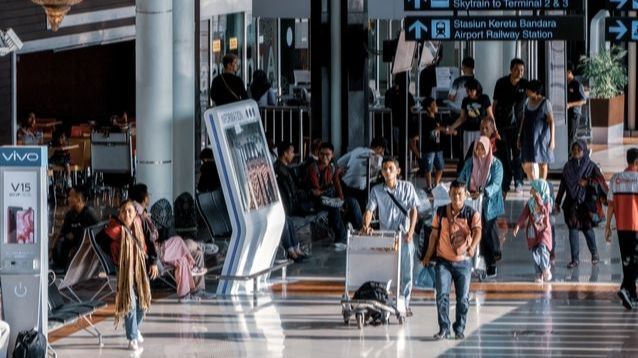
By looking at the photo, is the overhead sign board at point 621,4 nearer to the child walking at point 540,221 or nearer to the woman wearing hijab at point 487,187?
the woman wearing hijab at point 487,187

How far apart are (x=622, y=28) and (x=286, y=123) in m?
14.0

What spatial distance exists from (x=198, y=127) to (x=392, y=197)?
27.4 ft

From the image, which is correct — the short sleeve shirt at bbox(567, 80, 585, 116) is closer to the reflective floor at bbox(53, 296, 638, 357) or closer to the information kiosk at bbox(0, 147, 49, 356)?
the reflective floor at bbox(53, 296, 638, 357)

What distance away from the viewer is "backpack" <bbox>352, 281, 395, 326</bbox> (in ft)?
61.7

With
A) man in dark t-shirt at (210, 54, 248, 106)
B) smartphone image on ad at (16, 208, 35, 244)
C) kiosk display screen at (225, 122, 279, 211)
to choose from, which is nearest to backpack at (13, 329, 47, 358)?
smartphone image on ad at (16, 208, 35, 244)

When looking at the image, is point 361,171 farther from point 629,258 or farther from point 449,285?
point 449,285

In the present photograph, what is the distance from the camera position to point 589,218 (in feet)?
72.0

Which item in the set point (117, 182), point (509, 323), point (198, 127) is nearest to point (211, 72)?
point (117, 182)

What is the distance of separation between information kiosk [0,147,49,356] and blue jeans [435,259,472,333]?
3.80 metres

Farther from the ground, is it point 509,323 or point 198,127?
point 198,127

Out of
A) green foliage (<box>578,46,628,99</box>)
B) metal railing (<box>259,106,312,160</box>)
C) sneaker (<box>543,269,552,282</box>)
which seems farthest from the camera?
green foliage (<box>578,46,628,99</box>)

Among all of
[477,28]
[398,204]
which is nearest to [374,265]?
[398,204]

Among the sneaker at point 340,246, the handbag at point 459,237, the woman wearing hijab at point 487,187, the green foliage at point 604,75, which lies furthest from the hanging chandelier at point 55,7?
the green foliage at point 604,75

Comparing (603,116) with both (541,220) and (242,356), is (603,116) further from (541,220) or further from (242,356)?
(242,356)
